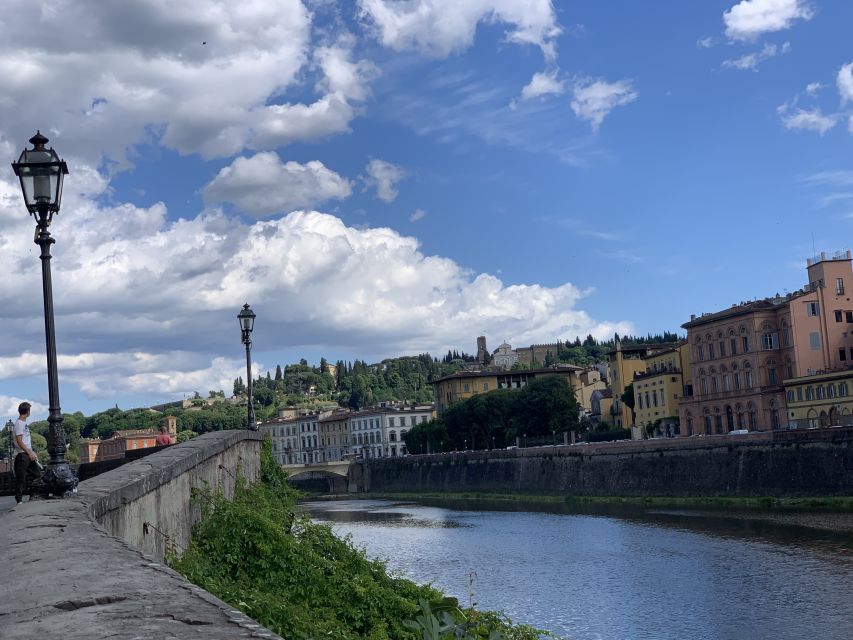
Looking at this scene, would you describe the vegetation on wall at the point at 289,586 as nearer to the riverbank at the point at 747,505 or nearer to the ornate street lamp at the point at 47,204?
the ornate street lamp at the point at 47,204

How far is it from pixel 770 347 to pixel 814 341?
3.54 metres

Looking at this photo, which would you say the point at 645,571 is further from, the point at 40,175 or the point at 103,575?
the point at 103,575

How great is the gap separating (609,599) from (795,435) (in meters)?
27.8

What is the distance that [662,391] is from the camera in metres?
84.5

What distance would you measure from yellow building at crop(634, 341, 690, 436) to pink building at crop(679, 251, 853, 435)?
559 centimetres

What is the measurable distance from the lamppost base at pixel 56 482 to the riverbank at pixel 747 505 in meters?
35.1

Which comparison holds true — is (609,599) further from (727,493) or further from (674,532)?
(727,493)

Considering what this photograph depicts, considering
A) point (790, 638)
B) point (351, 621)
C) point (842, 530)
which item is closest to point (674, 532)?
point (842, 530)

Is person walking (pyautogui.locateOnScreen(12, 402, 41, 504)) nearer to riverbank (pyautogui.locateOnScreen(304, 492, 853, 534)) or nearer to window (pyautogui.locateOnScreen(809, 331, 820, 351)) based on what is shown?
riverbank (pyautogui.locateOnScreen(304, 492, 853, 534))

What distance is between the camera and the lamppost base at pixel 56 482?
9.49 metres

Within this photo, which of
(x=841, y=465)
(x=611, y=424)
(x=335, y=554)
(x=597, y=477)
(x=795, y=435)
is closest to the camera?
(x=335, y=554)

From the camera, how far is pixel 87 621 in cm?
410

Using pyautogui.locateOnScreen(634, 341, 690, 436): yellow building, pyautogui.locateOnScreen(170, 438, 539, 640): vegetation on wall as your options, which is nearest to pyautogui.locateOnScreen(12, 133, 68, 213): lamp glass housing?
pyautogui.locateOnScreen(170, 438, 539, 640): vegetation on wall

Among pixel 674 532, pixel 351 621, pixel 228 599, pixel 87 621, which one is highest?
pixel 87 621
